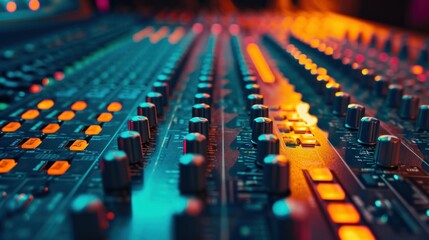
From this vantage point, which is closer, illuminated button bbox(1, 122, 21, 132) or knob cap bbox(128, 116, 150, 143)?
knob cap bbox(128, 116, 150, 143)

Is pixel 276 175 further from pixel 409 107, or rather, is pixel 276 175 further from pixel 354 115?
pixel 409 107

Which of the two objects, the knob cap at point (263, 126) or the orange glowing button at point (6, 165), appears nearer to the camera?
the orange glowing button at point (6, 165)

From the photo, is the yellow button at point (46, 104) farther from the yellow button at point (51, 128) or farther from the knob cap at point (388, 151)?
the knob cap at point (388, 151)

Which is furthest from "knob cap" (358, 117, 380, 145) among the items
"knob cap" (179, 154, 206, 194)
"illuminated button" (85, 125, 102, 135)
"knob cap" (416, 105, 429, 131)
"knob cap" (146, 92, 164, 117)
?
"illuminated button" (85, 125, 102, 135)

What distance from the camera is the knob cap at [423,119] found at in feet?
3.56

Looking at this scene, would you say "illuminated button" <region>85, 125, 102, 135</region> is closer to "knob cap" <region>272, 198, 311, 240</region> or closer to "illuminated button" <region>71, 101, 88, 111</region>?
"illuminated button" <region>71, 101, 88, 111</region>

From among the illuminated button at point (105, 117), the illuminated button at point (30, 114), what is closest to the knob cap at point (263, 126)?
the illuminated button at point (105, 117)

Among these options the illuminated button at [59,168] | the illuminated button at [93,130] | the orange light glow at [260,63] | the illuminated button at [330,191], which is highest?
the orange light glow at [260,63]

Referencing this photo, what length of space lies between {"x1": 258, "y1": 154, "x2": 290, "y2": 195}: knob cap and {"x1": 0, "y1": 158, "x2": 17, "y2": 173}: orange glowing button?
0.53m

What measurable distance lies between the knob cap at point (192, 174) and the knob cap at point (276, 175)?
12cm

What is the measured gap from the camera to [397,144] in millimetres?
842

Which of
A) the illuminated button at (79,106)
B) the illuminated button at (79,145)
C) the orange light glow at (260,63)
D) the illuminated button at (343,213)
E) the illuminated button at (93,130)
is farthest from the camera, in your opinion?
the orange light glow at (260,63)

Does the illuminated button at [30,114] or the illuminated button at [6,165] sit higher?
the illuminated button at [30,114]

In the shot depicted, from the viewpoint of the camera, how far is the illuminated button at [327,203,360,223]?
25.7 inches
